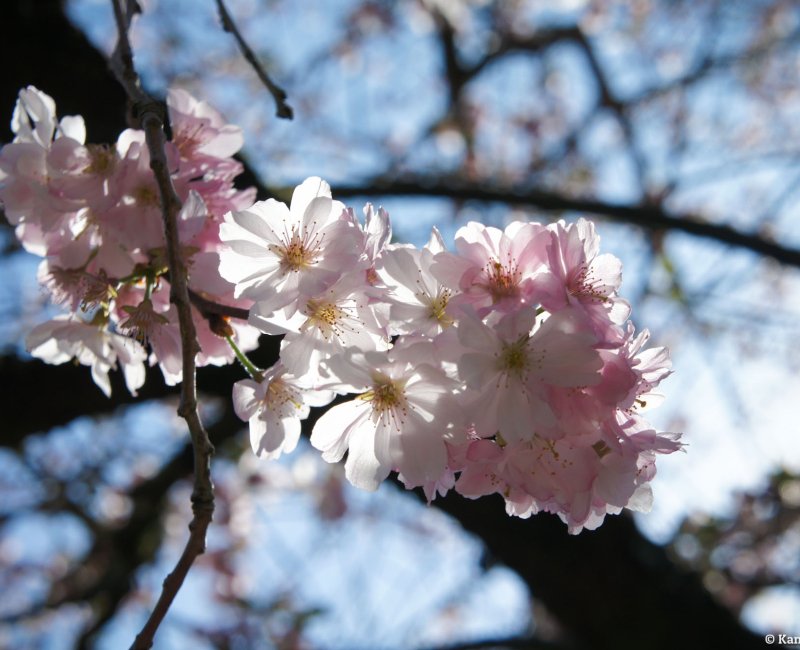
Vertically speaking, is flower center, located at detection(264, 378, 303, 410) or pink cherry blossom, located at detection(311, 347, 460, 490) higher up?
flower center, located at detection(264, 378, 303, 410)

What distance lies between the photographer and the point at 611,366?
40.3 inches

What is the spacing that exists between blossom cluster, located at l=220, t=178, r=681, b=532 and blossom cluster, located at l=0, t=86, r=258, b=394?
151 mm

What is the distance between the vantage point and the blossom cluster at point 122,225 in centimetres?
125

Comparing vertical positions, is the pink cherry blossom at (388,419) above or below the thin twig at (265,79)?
below

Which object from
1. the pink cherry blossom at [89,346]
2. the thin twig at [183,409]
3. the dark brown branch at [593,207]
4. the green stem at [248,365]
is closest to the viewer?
the thin twig at [183,409]

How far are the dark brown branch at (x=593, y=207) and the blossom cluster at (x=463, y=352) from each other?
183cm

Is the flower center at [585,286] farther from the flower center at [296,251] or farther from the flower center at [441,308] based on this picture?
the flower center at [296,251]

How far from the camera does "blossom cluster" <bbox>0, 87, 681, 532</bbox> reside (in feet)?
3.28

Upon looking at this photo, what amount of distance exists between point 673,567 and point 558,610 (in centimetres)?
48

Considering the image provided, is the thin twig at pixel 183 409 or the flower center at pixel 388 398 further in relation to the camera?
the flower center at pixel 388 398

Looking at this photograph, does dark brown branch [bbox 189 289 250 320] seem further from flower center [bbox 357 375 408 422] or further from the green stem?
flower center [bbox 357 375 408 422]

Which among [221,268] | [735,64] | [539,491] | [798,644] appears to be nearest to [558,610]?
[798,644]

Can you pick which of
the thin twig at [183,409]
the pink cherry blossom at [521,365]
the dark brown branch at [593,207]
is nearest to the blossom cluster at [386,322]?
the pink cherry blossom at [521,365]

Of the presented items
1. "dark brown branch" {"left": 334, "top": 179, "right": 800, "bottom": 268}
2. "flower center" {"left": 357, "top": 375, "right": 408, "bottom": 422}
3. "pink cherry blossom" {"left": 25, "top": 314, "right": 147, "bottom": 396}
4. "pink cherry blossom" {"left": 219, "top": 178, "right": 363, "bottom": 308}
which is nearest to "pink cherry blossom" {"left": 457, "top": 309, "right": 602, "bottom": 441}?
"flower center" {"left": 357, "top": 375, "right": 408, "bottom": 422}
